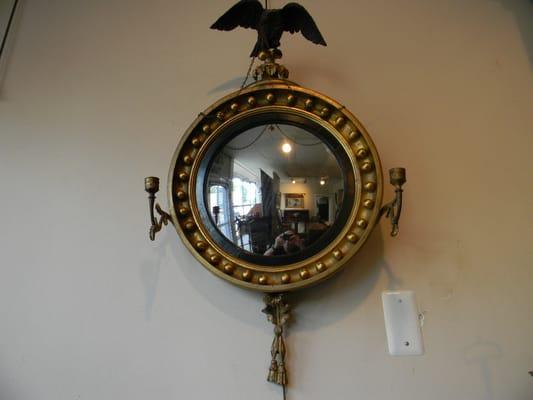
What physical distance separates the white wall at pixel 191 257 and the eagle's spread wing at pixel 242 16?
128mm

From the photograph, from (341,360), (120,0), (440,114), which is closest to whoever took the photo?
(341,360)

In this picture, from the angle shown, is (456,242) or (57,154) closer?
(456,242)

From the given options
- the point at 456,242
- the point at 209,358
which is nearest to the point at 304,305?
the point at 209,358

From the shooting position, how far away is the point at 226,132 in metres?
0.76

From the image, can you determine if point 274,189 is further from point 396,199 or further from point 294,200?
point 396,199

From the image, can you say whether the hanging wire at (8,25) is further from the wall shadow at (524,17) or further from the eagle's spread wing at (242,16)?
the wall shadow at (524,17)

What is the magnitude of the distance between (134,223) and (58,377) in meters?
0.41

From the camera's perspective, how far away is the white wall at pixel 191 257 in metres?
0.68

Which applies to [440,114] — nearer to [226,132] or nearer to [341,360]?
[226,132]

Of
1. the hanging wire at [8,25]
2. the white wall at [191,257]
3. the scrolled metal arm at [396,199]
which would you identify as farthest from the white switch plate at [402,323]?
the hanging wire at [8,25]

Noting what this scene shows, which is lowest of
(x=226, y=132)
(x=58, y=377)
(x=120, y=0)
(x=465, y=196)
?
(x=58, y=377)

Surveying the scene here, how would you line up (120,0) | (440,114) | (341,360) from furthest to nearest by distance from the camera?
1. (120,0)
2. (440,114)
3. (341,360)

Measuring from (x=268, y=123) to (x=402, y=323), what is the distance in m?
0.54

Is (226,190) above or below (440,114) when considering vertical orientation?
below
